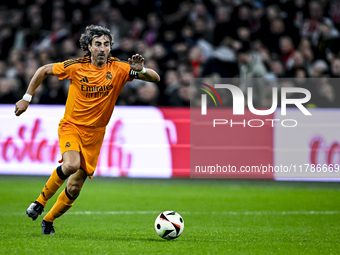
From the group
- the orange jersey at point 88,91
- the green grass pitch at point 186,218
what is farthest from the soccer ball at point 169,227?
the orange jersey at point 88,91

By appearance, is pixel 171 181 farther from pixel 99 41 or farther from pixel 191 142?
pixel 99 41

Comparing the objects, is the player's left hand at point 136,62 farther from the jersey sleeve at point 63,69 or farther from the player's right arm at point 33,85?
the player's right arm at point 33,85

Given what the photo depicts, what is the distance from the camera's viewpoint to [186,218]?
305 inches

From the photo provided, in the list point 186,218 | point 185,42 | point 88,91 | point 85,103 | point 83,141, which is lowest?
point 186,218

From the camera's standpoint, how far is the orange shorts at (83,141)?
19.7 feet

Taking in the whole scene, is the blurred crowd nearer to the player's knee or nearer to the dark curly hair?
the dark curly hair

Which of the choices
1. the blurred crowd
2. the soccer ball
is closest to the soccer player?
the soccer ball

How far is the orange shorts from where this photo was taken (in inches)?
236

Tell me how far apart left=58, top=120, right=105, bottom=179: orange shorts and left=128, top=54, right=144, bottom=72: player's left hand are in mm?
821

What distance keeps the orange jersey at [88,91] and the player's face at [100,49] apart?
0.32 feet

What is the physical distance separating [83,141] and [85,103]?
16.3 inches

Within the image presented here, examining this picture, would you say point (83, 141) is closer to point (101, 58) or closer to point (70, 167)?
point (70, 167)

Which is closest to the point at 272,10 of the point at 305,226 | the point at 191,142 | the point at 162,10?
the point at 162,10

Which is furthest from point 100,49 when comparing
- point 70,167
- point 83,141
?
point 70,167
